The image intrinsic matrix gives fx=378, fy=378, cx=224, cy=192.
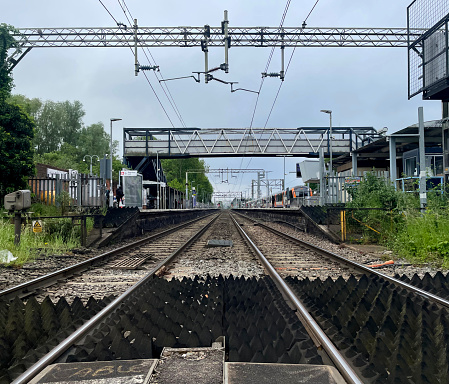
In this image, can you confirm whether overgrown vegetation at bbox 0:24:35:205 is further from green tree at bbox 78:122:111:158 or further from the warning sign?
green tree at bbox 78:122:111:158

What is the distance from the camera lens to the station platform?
2.29 meters

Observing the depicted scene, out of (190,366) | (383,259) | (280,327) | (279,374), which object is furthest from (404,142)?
(190,366)

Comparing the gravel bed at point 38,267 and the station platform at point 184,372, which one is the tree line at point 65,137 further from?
the station platform at point 184,372

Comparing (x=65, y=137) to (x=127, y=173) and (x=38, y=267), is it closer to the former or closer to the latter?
(x=127, y=173)

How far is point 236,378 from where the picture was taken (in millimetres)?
2271

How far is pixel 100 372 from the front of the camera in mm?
2426

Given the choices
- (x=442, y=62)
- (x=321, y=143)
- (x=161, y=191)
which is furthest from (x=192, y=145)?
(x=442, y=62)

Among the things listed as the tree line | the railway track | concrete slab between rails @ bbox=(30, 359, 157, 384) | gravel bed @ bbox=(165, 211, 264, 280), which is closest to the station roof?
gravel bed @ bbox=(165, 211, 264, 280)

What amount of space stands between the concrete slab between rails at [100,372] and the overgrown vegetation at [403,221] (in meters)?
6.84

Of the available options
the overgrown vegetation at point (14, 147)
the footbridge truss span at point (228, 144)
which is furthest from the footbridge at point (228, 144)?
the overgrown vegetation at point (14, 147)

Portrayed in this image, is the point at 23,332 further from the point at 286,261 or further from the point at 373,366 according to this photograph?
the point at 286,261

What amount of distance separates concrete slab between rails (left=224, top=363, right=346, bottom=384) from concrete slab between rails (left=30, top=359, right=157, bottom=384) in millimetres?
534

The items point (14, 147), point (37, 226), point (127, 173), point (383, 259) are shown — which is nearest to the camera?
point (383, 259)

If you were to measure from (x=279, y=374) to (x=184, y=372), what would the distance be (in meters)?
0.60
